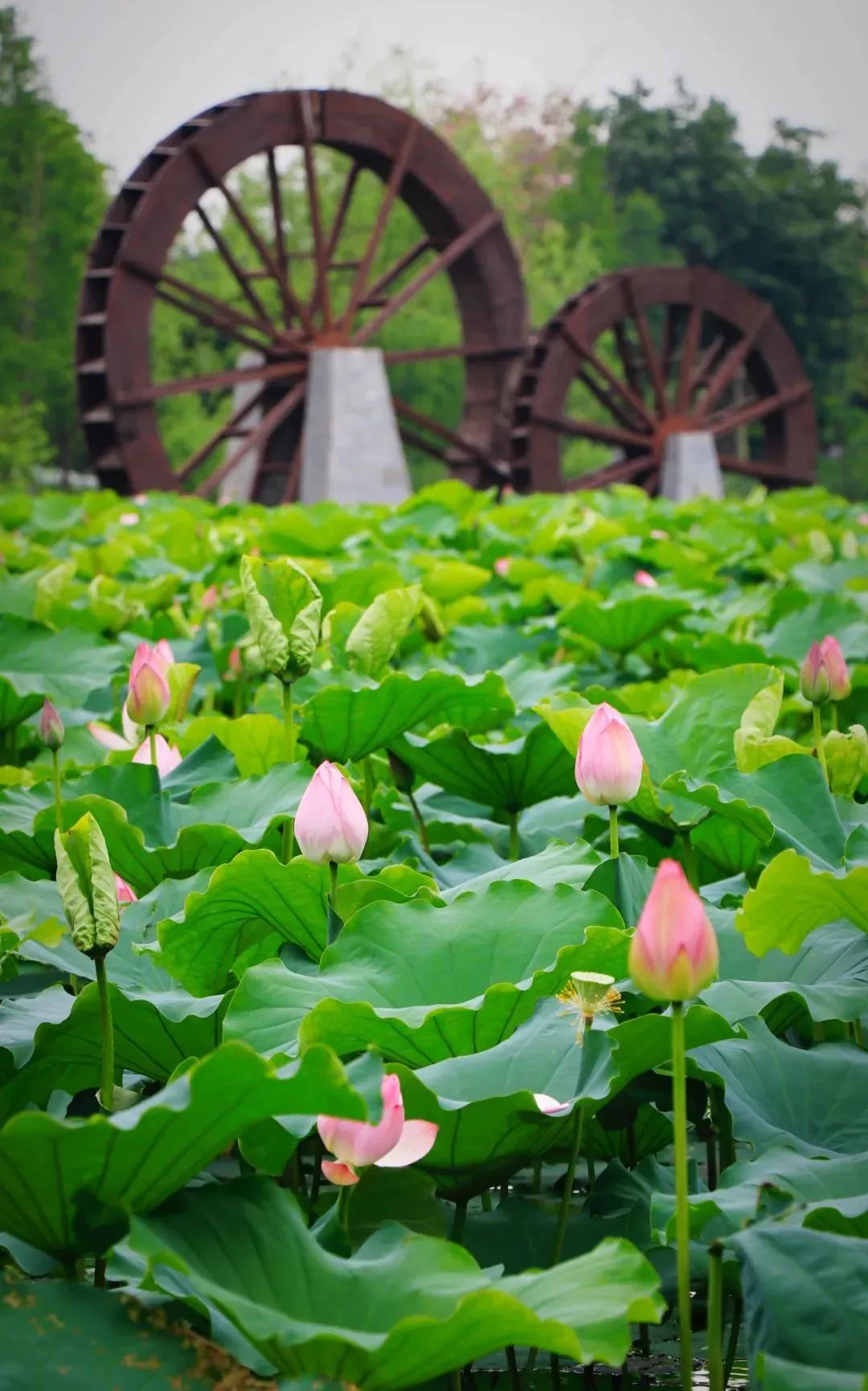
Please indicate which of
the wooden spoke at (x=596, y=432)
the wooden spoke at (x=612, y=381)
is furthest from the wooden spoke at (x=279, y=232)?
the wooden spoke at (x=612, y=381)

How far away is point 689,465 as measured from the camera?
1339 cm

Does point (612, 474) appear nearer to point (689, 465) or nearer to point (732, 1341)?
point (689, 465)

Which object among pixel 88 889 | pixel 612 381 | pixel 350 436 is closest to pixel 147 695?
pixel 88 889

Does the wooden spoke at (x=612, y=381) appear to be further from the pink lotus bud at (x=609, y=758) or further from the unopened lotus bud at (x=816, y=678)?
the pink lotus bud at (x=609, y=758)

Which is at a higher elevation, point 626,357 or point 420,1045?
point 626,357

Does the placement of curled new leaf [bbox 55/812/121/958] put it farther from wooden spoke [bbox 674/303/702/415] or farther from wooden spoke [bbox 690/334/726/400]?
wooden spoke [bbox 690/334/726/400]

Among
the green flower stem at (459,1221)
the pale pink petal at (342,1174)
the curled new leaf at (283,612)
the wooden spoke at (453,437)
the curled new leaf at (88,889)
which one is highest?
the wooden spoke at (453,437)

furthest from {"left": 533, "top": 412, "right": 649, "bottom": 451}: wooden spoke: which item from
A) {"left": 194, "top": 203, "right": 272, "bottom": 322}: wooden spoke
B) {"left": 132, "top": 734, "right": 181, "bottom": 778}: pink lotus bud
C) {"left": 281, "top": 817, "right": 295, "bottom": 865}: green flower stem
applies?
{"left": 281, "top": 817, "right": 295, "bottom": 865}: green flower stem

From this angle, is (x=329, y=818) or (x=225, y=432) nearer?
(x=329, y=818)

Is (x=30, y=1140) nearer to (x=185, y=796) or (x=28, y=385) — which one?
(x=185, y=796)

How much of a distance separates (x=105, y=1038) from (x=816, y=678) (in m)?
0.78

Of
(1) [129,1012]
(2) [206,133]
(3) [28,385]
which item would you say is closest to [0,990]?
(1) [129,1012]

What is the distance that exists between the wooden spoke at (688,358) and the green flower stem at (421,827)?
41.8ft

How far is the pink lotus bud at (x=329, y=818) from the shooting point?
0.95 metres
